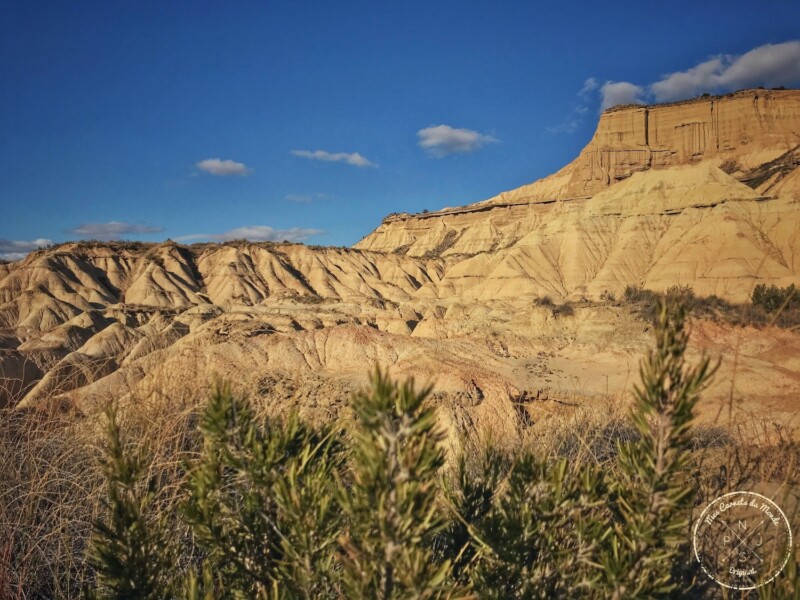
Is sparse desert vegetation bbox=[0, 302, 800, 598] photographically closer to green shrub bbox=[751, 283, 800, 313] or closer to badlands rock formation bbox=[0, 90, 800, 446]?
badlands rock formation bbox=[0, 90, 800, 446]

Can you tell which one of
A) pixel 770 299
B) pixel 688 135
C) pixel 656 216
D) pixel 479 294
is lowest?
pixel 770 299

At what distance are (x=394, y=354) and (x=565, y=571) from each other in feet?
57.9

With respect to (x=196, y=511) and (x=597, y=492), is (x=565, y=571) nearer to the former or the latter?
(x=597, y=492)

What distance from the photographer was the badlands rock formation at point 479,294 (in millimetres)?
10109

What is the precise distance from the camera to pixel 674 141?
80.9 metres

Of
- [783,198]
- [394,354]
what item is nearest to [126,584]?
[394,354]

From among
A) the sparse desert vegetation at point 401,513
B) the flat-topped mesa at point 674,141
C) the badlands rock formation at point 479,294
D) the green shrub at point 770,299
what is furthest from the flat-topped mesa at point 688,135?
the sparse desert vegetation at point 401,513

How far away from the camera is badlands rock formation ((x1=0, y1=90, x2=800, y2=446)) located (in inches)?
398

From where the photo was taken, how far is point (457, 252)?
81.9 m

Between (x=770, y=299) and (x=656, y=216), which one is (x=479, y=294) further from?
(x=770, y=299)

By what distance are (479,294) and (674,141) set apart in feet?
178

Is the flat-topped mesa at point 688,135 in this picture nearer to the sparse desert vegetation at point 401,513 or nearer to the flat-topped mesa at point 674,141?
the flat-topped mesa at point 674,141

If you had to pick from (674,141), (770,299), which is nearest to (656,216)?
(770,299)

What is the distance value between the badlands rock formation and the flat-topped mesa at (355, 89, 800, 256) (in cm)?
30
